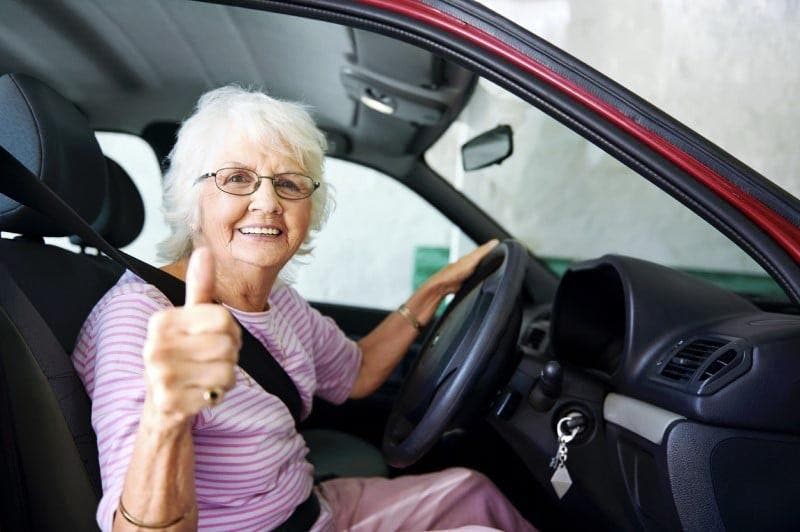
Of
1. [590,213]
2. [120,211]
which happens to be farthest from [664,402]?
[590,213]

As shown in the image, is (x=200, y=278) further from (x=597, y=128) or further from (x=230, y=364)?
(x=597, y=128)

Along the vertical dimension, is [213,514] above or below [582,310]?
below

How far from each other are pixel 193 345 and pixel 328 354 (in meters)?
0.93

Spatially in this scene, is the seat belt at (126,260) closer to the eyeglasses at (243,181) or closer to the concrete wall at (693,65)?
the eyeglasses at (243,181)

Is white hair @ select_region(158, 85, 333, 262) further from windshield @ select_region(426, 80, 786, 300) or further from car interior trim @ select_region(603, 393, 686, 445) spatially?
windshield @ select_region(426, 80, 786, 300)

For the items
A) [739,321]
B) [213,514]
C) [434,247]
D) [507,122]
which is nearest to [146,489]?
[213,514]

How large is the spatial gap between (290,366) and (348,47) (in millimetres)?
732

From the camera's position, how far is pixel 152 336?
2.13 ft

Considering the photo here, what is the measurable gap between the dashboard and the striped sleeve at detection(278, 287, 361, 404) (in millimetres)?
349

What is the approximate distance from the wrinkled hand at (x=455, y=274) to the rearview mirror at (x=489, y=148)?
22 centimetres

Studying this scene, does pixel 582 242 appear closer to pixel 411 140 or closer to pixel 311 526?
pixel 411 140

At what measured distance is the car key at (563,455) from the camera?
50.0 inches

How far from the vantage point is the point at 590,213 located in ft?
11.7

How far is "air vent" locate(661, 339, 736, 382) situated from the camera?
1.08 metres
